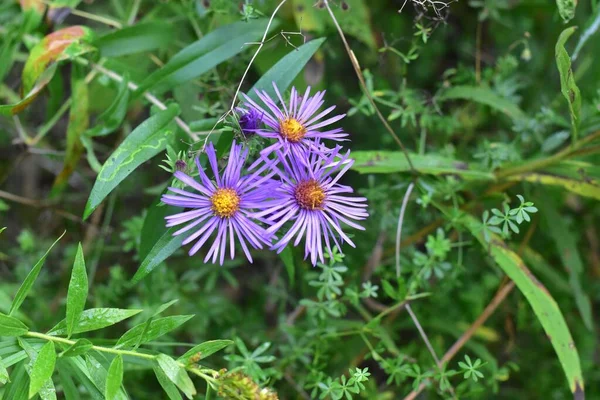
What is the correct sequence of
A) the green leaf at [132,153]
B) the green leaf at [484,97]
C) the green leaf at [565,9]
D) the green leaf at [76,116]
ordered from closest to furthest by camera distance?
the green leaf at [132,153] → the green leaf at [565,9] → the green leaf at [76,116] → the green leaf at [484,97]

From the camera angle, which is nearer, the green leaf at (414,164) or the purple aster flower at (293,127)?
the purple aster flower at (293,127)

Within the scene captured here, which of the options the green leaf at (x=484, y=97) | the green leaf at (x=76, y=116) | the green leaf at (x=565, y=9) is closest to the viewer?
the green leaf at (x=565, y=9)

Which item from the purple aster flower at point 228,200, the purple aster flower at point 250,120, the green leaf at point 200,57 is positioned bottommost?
the purple aster flower at point 228,200

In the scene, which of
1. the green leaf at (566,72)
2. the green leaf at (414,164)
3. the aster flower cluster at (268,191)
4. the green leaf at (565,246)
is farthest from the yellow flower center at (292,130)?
the green leaf at (565,246)

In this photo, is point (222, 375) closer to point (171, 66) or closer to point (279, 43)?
point (171, 66)

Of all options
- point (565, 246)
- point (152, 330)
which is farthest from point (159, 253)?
point (565, 246)

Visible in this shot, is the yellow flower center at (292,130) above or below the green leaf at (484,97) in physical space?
below

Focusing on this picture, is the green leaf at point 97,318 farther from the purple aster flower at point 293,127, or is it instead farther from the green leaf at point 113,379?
the purple aster flower at point 293,127
